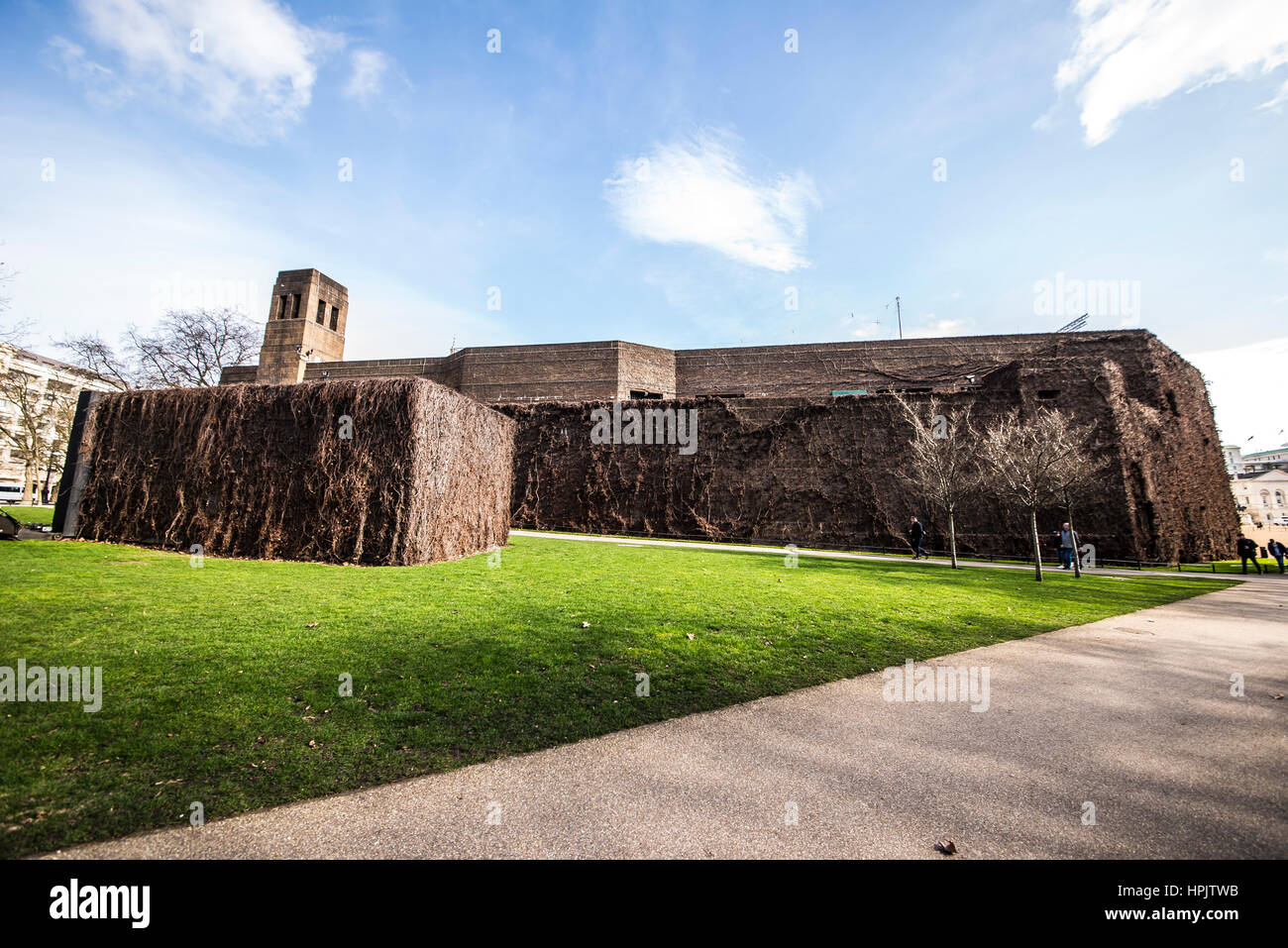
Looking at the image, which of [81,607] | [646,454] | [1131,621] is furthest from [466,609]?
[646,454]

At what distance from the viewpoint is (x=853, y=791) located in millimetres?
3043

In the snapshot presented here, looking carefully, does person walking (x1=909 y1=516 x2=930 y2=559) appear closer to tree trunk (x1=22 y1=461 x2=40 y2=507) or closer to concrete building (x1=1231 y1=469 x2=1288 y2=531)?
tree trunk (x1=22 y1=461 x2=40 y2=507)

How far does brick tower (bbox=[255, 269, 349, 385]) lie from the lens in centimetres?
4384

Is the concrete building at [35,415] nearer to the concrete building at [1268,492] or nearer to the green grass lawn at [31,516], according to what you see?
the green grass lawn at [31,516]

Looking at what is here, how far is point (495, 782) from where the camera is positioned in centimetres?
302

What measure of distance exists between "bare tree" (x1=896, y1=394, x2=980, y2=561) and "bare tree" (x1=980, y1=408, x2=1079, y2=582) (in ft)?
2.17

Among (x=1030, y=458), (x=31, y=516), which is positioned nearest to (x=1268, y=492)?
(x=1030, y=458)

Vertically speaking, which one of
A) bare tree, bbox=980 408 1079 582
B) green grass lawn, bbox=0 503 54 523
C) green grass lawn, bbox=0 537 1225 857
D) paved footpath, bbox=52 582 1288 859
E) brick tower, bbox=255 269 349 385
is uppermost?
brick tower, bbox=255 269 349 385

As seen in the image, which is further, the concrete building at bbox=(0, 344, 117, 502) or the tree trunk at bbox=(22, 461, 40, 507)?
the tree trunk at bbox=(22, 461, 40, 507)

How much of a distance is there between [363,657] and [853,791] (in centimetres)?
447

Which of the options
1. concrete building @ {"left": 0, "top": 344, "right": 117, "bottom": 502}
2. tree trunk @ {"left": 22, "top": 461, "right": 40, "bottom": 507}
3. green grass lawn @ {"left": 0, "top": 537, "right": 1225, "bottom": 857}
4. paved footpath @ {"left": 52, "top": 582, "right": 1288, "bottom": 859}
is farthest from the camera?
tree trunk @ {"left": 22, "top": 461, "right": 40, "bottom": 507}

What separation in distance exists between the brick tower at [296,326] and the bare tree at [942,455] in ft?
152

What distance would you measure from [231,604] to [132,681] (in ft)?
10.00

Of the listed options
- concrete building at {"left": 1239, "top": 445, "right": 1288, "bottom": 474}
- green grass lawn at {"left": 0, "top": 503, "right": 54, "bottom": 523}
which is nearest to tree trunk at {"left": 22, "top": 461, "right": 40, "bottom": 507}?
green grass lawn at {"left": 0, "top": 503, "right": 54, "bottom": 523}
